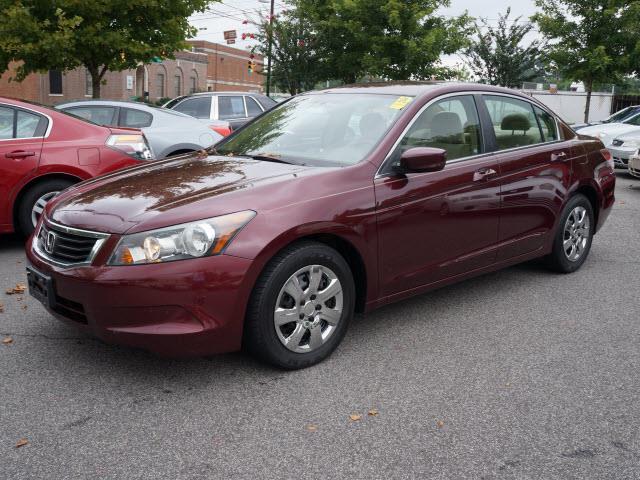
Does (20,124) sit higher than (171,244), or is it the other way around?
(20,124)

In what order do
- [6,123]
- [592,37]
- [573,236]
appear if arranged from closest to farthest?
[573,236] → [6,123] → [592,37]

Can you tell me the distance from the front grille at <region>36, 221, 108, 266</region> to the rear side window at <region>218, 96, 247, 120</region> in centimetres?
1087

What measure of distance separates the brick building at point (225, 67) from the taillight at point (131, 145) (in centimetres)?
7143

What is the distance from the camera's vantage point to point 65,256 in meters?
3.72

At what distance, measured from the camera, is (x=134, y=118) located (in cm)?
1028

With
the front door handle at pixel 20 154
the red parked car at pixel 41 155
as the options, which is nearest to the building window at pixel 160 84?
the red parked car at pixel 41 155

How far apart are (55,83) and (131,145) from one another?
38942mm

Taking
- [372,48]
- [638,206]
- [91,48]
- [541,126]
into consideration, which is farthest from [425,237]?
[372,48]

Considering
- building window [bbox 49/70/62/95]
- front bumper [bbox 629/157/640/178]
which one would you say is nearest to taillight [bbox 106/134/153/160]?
front bumper [bbox 629/157/640/178]

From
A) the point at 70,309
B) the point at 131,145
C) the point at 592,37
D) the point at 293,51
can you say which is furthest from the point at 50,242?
the point at 293,51

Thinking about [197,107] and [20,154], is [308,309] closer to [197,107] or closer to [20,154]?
[20,154]

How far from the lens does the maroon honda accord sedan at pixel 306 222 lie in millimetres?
3473

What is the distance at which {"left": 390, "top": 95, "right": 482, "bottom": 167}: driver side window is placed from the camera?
452cm

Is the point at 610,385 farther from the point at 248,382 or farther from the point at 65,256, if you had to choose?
the point at 65,256
